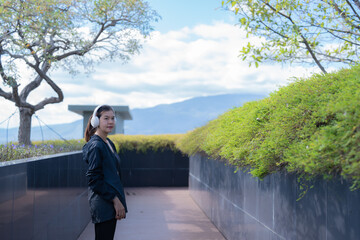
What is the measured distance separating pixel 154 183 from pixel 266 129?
12621 mm

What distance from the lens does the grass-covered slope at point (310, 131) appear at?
8.79 feet

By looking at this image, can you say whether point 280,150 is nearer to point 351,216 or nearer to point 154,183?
point 351,216

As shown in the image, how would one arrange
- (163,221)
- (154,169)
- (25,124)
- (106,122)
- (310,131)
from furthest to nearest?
(154,169)
(25,124)
(163,221)
(106,122)
(310,131)

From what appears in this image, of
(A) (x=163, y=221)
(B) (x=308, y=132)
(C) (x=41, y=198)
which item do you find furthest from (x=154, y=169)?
(B) (x=308, y=132)

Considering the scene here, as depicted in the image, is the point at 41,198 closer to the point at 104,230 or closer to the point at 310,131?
the point at 104,230

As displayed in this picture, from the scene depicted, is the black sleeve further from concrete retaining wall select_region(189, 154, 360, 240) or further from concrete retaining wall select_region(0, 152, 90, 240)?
concrete retaining wall select_region(189, 154, 360, 240)

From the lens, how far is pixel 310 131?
11.0 ft

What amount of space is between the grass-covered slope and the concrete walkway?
2952 mm

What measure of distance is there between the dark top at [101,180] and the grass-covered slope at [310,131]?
1.56m

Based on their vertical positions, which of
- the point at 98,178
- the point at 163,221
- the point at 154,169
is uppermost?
the point at 98,178

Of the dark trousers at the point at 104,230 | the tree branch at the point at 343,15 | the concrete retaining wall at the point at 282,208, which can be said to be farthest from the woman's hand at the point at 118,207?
the tree branch at the point at 343,15

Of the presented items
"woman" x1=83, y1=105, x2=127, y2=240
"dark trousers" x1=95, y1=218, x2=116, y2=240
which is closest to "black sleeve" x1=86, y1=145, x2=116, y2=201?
"woman" x1=83, y1=105, x2=127, y2=240

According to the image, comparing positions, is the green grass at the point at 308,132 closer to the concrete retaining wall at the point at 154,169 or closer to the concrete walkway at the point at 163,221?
the concrete walkway at the point at 163,221

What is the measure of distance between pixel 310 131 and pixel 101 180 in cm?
201
